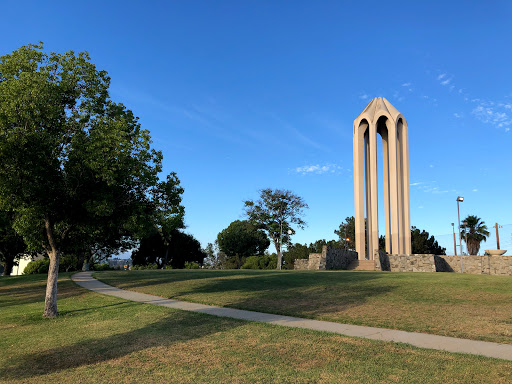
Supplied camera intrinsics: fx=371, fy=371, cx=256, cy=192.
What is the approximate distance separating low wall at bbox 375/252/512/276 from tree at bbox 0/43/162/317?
25212mm

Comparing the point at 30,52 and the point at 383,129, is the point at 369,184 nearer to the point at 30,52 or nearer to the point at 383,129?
the point at 383,129

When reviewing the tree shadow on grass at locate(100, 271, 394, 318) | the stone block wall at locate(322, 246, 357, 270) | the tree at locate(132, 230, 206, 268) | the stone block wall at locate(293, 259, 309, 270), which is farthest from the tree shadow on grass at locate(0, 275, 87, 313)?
the tree at locate(132, 230, 206, 268)

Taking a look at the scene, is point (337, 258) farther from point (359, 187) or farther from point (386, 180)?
point (386, 180)

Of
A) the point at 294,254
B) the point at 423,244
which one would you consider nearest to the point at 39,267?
the point at 294,254

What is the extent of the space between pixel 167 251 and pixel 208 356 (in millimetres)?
64431

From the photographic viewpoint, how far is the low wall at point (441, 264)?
1284 inches

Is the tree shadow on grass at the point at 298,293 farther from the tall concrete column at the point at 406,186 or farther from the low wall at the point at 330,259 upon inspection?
the tall concrete column at the point at 406,186

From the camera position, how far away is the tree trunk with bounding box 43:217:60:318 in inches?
538

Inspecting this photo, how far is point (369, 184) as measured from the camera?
42406 mm

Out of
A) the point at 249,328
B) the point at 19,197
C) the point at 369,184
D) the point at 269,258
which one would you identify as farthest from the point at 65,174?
the point at 269,258

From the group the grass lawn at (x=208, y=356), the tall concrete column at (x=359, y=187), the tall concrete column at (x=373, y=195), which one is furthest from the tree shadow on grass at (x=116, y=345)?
the tall concrete column at (x=373, y=195)

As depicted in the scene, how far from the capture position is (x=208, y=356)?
766 cm

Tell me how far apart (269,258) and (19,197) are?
48625 mm

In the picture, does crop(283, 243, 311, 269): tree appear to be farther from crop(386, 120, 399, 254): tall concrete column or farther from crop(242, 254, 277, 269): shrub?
crop(386, 120, 399, 254): tall concrete column
